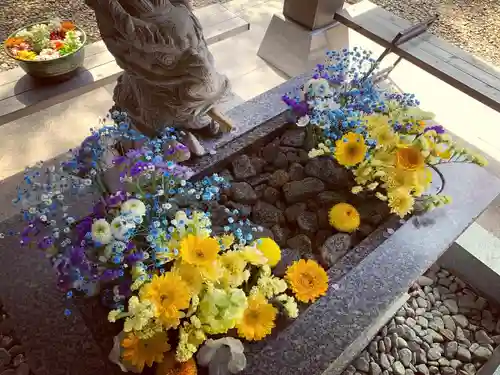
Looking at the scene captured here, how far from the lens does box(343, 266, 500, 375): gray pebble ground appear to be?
2.30 metres

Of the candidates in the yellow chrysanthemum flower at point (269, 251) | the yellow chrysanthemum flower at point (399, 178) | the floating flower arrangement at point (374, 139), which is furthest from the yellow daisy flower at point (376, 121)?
the yellow chrysanthemum flower at point (269, 251)

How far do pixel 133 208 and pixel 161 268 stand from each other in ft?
A: 0.78

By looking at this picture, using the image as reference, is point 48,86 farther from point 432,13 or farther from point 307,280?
point 432,13

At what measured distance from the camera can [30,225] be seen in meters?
1.61

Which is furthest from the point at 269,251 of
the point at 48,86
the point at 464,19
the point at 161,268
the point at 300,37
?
the point at 464,19

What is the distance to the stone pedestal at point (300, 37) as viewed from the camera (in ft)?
12.3

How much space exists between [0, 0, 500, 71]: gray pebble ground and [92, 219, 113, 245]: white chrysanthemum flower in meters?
Result: 2.82

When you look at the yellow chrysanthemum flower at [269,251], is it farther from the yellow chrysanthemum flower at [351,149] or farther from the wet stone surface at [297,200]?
the yellow chrysanthemum flower at [351,149]

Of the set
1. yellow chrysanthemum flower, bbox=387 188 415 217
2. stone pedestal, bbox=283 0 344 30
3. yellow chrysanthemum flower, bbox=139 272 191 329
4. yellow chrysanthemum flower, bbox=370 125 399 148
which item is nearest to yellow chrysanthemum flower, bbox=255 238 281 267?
yellow chrysanthemum flower, bbox=139 272 191 329

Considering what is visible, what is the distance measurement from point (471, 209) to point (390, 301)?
65 cm

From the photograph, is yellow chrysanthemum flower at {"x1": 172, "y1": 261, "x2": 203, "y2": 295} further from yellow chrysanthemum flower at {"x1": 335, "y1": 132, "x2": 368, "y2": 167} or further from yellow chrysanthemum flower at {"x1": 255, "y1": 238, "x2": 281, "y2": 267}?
yellow chrysanthemum flower at {"x1": 335, "y1": 132, "x2": 368, "y2": 167}

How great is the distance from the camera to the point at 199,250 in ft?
4.99

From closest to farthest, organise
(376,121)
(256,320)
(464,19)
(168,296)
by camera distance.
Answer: (168,296)
(256,320)
(376,121)
(464,19)

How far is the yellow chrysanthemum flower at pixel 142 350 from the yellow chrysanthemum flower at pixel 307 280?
1.61 ft
